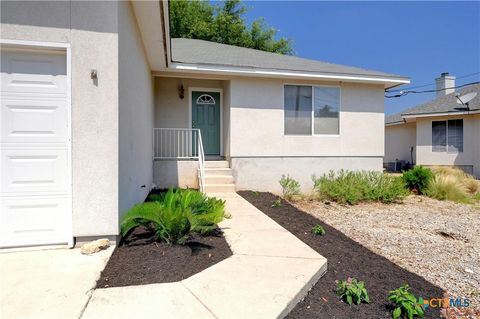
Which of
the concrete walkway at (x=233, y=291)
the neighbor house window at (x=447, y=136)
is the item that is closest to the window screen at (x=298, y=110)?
the concrete walkway at (x=233, y=291)

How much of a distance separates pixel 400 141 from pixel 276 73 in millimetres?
13621

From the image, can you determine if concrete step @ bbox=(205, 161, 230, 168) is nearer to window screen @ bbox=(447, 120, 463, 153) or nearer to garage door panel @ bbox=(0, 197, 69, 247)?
garage door panel @ bbox=(0, 197, 69, 247)

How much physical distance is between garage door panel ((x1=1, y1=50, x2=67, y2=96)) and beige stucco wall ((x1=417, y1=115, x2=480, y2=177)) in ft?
53.7

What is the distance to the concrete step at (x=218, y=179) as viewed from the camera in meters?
7.61

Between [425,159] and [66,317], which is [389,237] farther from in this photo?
[425,159]

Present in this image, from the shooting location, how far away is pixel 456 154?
13.6 metres

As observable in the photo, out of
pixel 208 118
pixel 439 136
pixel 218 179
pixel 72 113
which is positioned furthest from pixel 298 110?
pixel 439 136

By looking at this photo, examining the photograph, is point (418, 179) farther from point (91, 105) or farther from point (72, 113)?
point (72, 113)

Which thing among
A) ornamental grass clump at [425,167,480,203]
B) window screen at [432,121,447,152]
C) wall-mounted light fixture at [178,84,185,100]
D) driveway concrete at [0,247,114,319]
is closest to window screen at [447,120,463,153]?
window screen at [432,121,447,152]

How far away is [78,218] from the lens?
11.1 ft

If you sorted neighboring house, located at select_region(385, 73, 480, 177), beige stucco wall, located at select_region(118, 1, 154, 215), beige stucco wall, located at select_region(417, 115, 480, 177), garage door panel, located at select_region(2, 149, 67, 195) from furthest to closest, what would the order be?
neighboring house, located at select_region(385, 73, 480, 177) → beige stucco wall, located at select_region(417, 115, 480, 177) → beige stucco wall, located at select_region(118, 1, 154, 215) → garage door panel, located at select_region(2, 149, 67, 195)

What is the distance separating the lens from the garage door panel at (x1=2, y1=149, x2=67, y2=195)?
3281 mm

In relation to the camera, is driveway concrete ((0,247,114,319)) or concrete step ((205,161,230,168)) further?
concrete step ((205,161,230,168))

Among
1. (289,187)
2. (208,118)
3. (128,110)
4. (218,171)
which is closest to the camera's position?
(128,110)
